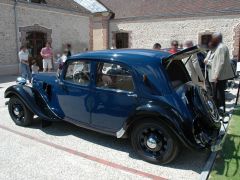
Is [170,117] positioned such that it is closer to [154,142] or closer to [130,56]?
[154,142]

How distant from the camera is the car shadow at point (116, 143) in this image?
4.03m

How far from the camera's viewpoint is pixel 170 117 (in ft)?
12.3

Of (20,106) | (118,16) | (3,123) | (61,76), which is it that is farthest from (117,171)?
(118,16)

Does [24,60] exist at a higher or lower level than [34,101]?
higher

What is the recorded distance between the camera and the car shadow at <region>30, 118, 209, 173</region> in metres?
4.03

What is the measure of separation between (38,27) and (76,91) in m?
12.0

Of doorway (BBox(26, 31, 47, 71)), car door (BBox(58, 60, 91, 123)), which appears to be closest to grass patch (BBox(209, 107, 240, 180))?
car door (BBox(58, 60, 91, 123))

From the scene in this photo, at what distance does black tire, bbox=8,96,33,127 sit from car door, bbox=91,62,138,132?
153cm

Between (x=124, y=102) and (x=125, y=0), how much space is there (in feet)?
70.4

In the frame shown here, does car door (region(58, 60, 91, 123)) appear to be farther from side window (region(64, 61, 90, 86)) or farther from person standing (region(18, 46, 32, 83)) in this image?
person standing (region(18, 46, 32, 83))

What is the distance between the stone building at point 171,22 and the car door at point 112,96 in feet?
52.4

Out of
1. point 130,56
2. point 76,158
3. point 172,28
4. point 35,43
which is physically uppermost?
point 172,28

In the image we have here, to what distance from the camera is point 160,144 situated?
156 inches

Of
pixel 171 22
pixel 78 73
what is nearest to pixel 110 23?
pixel 171 22
